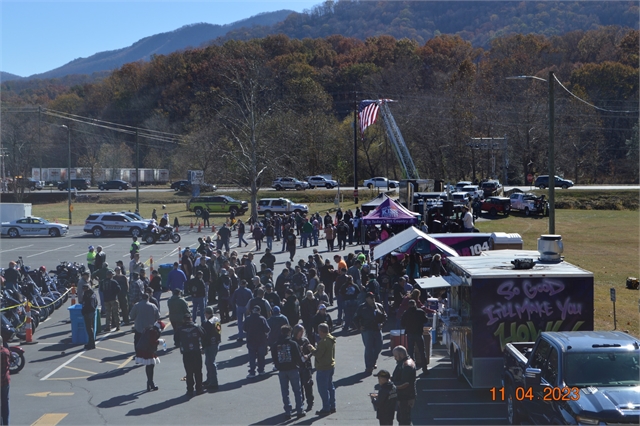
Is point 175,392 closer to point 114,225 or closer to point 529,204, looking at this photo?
point 114,225

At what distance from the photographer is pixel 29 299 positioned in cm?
1895

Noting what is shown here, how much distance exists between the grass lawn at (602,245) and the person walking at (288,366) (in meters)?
10.2

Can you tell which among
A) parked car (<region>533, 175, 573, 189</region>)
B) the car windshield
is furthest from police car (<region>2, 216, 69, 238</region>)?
parked car (<region>533, 175, 573, 189</region>)

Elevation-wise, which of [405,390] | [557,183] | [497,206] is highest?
[557,183]

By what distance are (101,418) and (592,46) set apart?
112685 millimetres

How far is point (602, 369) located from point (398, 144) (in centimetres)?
4808

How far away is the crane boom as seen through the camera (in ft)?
177

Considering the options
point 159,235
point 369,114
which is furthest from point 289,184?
point 159,235

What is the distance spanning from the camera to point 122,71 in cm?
12825

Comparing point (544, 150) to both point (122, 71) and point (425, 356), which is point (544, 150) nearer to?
point (425, 356)

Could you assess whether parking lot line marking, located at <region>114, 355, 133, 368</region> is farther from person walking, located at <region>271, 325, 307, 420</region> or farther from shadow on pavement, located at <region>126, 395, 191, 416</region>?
person walking, located at <region>271, 325, 307, 420</region>

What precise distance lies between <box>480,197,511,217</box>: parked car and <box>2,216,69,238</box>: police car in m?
27.8

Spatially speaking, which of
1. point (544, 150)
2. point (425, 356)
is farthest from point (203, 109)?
point (425, 356)

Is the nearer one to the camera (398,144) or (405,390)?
(405,390)
